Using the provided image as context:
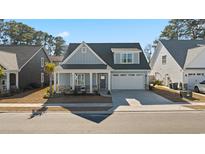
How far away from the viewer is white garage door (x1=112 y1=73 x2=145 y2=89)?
92.9 ft

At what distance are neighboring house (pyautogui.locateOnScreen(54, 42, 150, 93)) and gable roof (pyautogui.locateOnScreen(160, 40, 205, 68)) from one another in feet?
16.3

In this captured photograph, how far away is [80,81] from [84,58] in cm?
275

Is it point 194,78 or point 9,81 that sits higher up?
point 194,78

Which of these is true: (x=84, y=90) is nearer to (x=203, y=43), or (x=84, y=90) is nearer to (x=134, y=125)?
(x=134, y=125)

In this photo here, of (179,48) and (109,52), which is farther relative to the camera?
(179,48)

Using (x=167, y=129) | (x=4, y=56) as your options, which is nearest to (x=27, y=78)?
(x=4, y=56)

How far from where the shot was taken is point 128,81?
2839 centimetres

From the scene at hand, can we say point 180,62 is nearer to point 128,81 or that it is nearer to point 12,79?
point 128,81

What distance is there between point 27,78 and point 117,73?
11.9 metres

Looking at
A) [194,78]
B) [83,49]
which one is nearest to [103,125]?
[83,49]

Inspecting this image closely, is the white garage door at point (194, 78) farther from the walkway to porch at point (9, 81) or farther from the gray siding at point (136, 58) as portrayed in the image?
the walkway to porch at point (9, 81)

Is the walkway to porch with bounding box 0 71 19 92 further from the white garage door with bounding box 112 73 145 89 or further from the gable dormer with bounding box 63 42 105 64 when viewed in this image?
the white garage door with bounding box 112 73 145 89

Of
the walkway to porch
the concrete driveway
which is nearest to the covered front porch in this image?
the concrete driveway

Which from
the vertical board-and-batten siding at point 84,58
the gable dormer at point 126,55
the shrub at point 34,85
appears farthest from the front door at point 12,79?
the gable dormer at point 126,55
